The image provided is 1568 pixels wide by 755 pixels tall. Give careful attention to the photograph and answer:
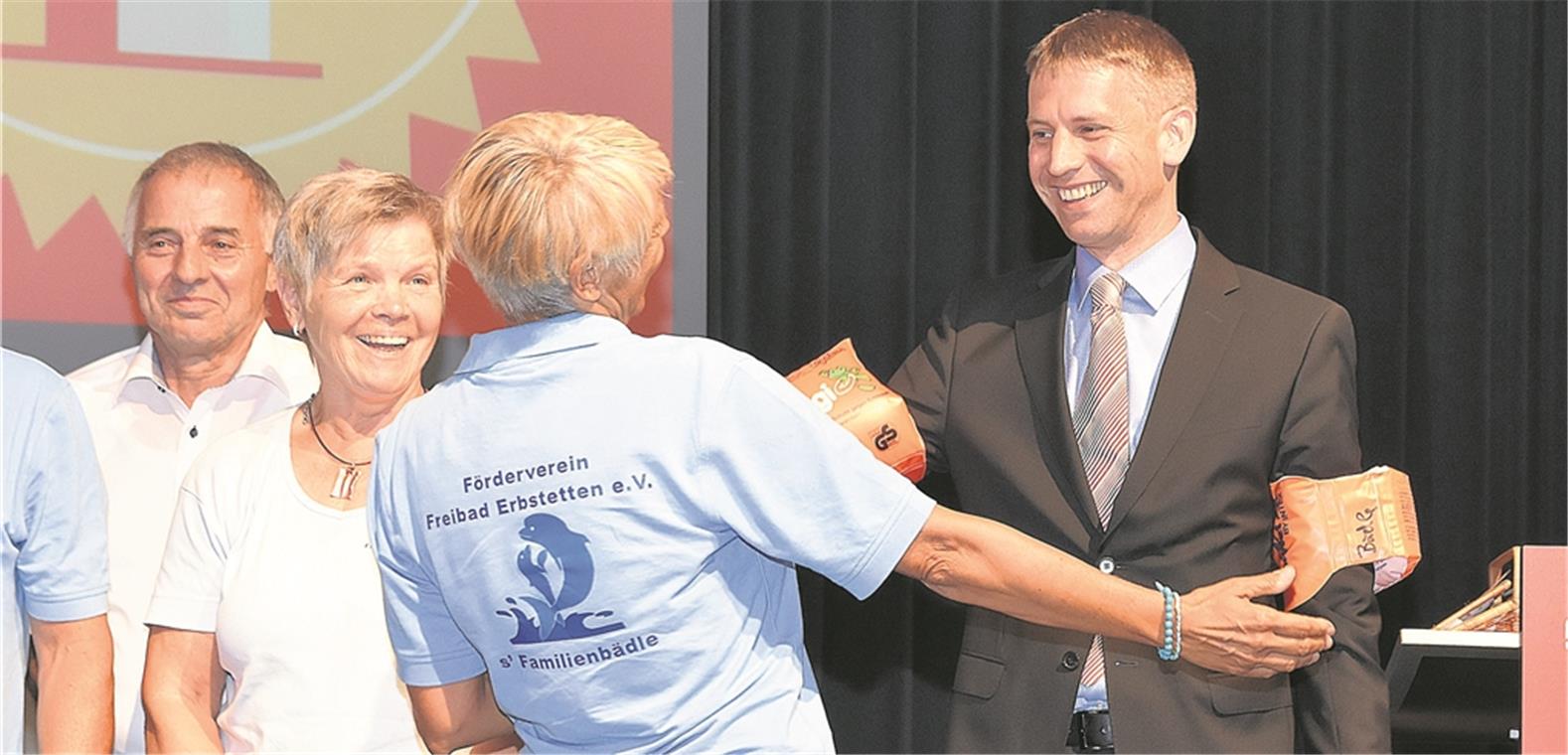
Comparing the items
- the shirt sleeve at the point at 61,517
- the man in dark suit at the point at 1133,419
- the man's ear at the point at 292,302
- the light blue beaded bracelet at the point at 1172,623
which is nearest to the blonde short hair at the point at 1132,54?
the man in dark suit at the point at 1133,419

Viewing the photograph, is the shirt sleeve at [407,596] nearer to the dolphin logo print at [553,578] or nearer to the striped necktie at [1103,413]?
the dolphin logo print at [553,578]

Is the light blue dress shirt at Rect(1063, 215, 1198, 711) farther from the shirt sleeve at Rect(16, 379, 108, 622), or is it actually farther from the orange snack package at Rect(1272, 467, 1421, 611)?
the shirt sleeve at Rect(16, 379, 108, 622)

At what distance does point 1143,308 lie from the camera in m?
2.60

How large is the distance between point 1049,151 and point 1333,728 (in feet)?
3.03

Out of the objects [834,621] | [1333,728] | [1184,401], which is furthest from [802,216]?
[1333,728]

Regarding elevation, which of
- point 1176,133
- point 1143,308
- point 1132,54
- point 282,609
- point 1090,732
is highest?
point 1132,54

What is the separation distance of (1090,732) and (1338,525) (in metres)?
0.45

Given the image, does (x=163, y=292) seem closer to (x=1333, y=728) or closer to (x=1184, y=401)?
(x=1184, y=401)

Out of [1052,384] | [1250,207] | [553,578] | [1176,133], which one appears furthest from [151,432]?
[1250,207]

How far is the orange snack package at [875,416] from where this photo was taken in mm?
2484

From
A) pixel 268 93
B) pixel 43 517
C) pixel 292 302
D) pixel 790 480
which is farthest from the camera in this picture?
pixel 268 93

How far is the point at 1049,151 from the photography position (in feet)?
8.59

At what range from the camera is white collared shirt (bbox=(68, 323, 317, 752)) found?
2.82m

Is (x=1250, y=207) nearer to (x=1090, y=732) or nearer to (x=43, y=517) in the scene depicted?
(x=1090, y=732)
